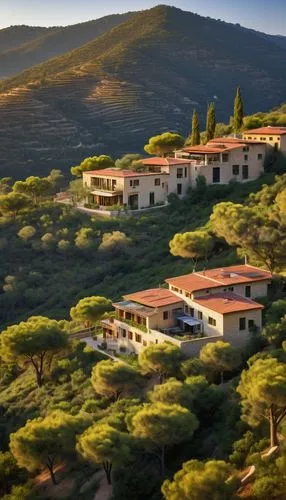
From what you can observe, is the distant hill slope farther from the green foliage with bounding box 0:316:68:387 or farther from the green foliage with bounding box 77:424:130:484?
the green foliage with bounding box 77:424:130:484

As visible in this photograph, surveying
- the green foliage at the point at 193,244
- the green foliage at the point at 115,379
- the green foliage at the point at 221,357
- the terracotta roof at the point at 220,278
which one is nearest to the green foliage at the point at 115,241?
the green foliage at the point at 193,244

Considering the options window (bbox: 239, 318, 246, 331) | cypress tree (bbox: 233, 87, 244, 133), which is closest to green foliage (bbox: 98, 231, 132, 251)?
cypress tree (bbox: 233, 87, 244, 133)

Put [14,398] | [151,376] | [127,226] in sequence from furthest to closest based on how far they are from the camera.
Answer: [127,226] → [14,398] → [151,376]

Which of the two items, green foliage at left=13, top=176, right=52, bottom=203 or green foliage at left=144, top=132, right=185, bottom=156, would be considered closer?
green foliage at left=13, top=176, right=52, bottom=203

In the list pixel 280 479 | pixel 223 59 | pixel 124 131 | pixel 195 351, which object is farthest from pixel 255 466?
pixel 223 59

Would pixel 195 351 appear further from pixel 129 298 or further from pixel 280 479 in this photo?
pixel 280 479

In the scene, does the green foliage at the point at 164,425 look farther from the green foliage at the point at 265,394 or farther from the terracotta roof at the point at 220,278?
the terracotta roof at the point at 220,278

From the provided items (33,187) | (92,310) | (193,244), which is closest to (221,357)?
(92,310)
